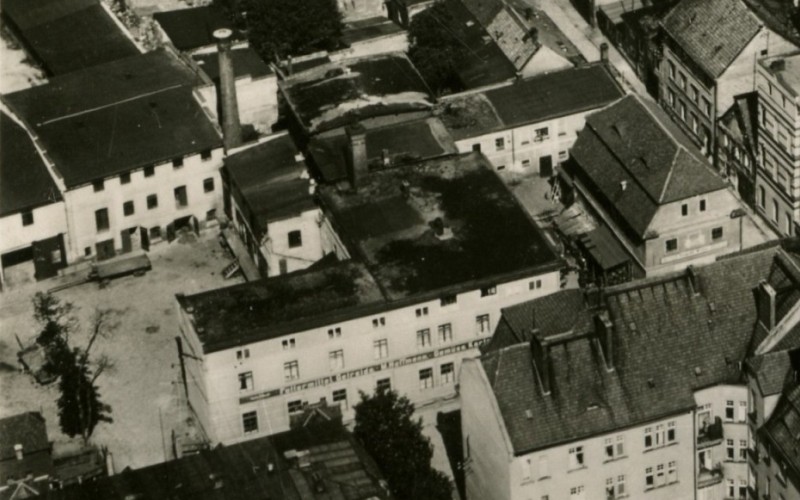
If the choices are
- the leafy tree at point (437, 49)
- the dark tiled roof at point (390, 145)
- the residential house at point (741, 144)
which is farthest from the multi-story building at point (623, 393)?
the leafy tree at point (437, 49)

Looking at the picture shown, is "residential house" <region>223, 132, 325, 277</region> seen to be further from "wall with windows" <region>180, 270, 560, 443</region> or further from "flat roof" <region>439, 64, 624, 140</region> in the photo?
"wall with windows" <region>180, 270, 560, 443</region>

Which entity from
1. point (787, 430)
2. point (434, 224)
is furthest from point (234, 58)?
point (787, 430)

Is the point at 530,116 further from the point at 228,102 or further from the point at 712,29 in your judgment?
the point at 228,102

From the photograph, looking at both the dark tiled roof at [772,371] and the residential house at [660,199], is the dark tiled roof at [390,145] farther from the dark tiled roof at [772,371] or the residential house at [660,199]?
the dark tiled roof at [772,371]

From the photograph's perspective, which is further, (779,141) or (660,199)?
(779,141)

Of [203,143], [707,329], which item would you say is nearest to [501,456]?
[707,329]

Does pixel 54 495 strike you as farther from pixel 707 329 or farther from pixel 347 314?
pixel 707 329
